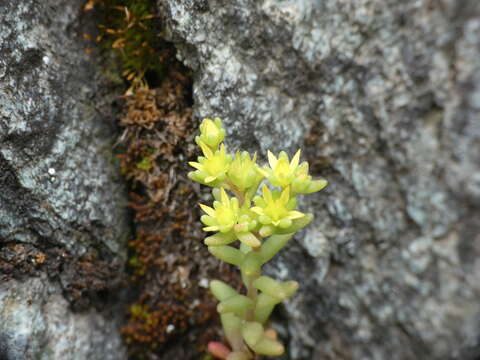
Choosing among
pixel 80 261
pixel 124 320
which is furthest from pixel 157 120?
pixel 124 320

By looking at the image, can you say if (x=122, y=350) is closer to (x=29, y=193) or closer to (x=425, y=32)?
(x=29, y=193)

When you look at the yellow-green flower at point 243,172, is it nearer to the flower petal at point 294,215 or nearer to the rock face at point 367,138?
the flower petal at point 294,215

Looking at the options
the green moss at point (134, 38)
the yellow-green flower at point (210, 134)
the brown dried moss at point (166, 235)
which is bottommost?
the brown dried moss at point (166, 235)

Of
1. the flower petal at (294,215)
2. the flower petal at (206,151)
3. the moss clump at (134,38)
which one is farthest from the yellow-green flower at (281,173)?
the moss clump at (134,38)

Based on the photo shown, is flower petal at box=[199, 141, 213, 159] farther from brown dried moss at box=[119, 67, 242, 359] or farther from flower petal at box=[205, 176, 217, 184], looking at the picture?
brown dried moss at box=[119, 67, 242, 359]

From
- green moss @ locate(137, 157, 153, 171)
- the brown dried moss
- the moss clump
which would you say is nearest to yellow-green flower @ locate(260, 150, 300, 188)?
the brown dried moss

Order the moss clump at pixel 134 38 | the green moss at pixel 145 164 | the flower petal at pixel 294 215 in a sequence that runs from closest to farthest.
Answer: the flower petal at pixel 294 215 < the moss clump at pixel 134 38 < the green moss at pixel 145 164
